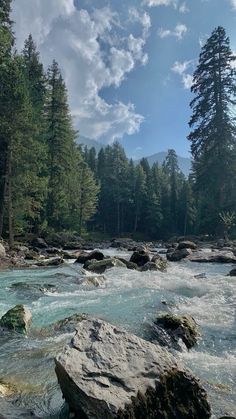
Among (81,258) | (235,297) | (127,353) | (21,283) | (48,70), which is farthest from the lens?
(48,70)

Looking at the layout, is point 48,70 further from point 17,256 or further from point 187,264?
point 187,264

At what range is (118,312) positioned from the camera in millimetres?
10070

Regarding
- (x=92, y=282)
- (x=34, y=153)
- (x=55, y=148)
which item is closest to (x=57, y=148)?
(x=55, y=148)

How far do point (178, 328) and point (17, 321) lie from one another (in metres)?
3.40

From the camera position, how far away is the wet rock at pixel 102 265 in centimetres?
1878

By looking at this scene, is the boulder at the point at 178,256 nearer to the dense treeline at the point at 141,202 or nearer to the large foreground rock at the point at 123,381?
the large foreground rock at the point at 123,381

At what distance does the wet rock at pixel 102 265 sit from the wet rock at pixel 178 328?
981 cm

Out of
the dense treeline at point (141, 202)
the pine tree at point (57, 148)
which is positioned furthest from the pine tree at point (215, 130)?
the dense treeline at point (141, 202)

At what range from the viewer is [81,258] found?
877 inches

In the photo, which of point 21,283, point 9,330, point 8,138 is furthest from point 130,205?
point 9,330

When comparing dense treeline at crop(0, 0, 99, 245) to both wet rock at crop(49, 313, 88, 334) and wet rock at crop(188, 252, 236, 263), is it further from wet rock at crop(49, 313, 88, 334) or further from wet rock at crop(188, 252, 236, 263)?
wet rock at crop(49, 313, 88, 334)

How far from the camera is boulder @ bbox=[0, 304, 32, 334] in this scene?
8.48m

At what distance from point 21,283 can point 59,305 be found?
352cm

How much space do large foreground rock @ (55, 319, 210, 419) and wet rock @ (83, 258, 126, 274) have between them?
1329cm
